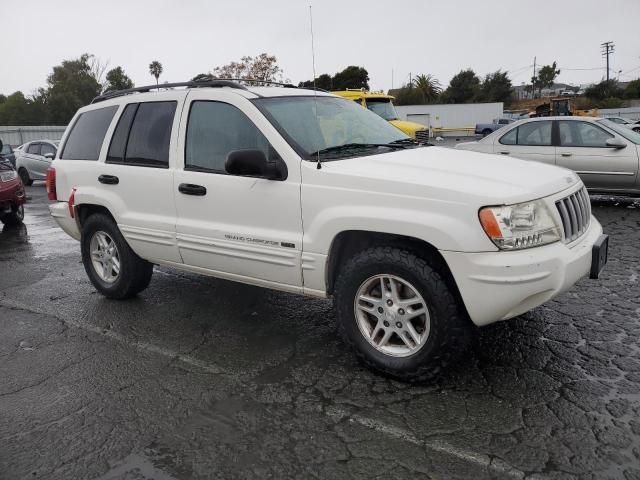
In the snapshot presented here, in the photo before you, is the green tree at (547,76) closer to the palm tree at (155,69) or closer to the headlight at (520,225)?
the palm tree at (155,69)

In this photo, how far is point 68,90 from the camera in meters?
53.5

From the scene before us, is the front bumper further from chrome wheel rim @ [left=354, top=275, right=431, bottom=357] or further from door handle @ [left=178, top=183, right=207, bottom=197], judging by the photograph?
door handle @ [left=178, top=183, right=207, bottom=197]

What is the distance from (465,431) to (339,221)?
4.71ft

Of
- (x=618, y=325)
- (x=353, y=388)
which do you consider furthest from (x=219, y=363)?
(x=618, y=325)

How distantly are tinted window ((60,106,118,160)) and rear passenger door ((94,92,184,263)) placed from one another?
0.22 meters

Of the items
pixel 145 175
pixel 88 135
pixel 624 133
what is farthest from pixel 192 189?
pixel 624 133

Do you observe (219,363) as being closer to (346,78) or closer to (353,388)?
(353,388)

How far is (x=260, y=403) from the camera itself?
333 centimetres

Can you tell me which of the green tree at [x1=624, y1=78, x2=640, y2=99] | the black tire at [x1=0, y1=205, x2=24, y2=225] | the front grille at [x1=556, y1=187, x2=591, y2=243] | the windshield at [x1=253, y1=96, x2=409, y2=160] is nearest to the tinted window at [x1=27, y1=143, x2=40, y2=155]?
the black tire at [x1=0, y1=205, x2=24, y2=225]

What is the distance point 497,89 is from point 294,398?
246 ft

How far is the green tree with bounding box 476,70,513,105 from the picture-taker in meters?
71.3

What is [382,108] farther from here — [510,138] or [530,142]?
[530,142]

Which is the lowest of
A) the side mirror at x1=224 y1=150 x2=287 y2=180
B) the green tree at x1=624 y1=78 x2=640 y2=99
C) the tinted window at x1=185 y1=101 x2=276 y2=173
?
the side mirror at x1=224 y1=150 x2=287 y2=180

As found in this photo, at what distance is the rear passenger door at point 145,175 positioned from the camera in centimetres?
456
